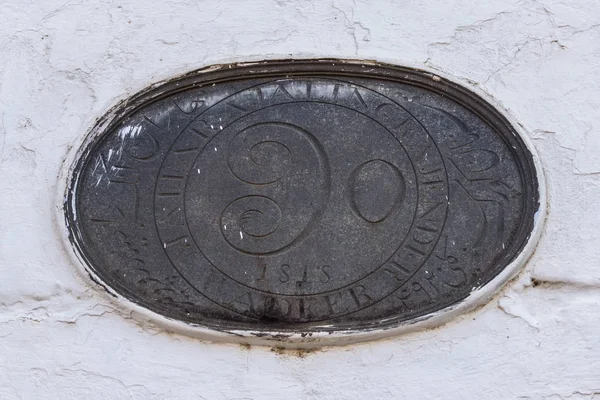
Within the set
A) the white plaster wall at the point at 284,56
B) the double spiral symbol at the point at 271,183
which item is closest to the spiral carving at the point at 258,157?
the double spiral symbol at the point at 271,183

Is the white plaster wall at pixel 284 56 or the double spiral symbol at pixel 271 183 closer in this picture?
the white plaster wall at pixel 284 56

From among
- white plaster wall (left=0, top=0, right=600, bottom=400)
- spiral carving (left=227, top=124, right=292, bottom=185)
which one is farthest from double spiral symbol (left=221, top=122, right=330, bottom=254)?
white plaster wall (left=0, top=0, right=600, bottom=400)

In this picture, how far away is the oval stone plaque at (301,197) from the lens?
306 cm

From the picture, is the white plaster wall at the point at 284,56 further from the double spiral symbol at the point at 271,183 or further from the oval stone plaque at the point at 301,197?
the double spiral symbol at the point at 271,183

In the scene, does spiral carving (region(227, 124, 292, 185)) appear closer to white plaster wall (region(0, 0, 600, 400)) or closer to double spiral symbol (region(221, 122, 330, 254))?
double spiral symbol (region(221, 122, 330, 254))

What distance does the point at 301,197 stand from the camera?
315 centimetres

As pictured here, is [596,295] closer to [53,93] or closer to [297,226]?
[297,226]

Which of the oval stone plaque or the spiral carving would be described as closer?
the oval stone plaque

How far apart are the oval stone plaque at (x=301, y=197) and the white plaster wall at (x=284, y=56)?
8cm

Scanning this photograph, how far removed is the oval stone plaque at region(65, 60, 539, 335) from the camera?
3.06m

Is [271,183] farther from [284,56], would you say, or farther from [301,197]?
[284,56]

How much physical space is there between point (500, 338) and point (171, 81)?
1.34 meters

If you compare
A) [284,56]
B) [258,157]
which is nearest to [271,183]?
[258,157]

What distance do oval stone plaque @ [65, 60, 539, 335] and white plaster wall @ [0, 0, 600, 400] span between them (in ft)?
0.26
